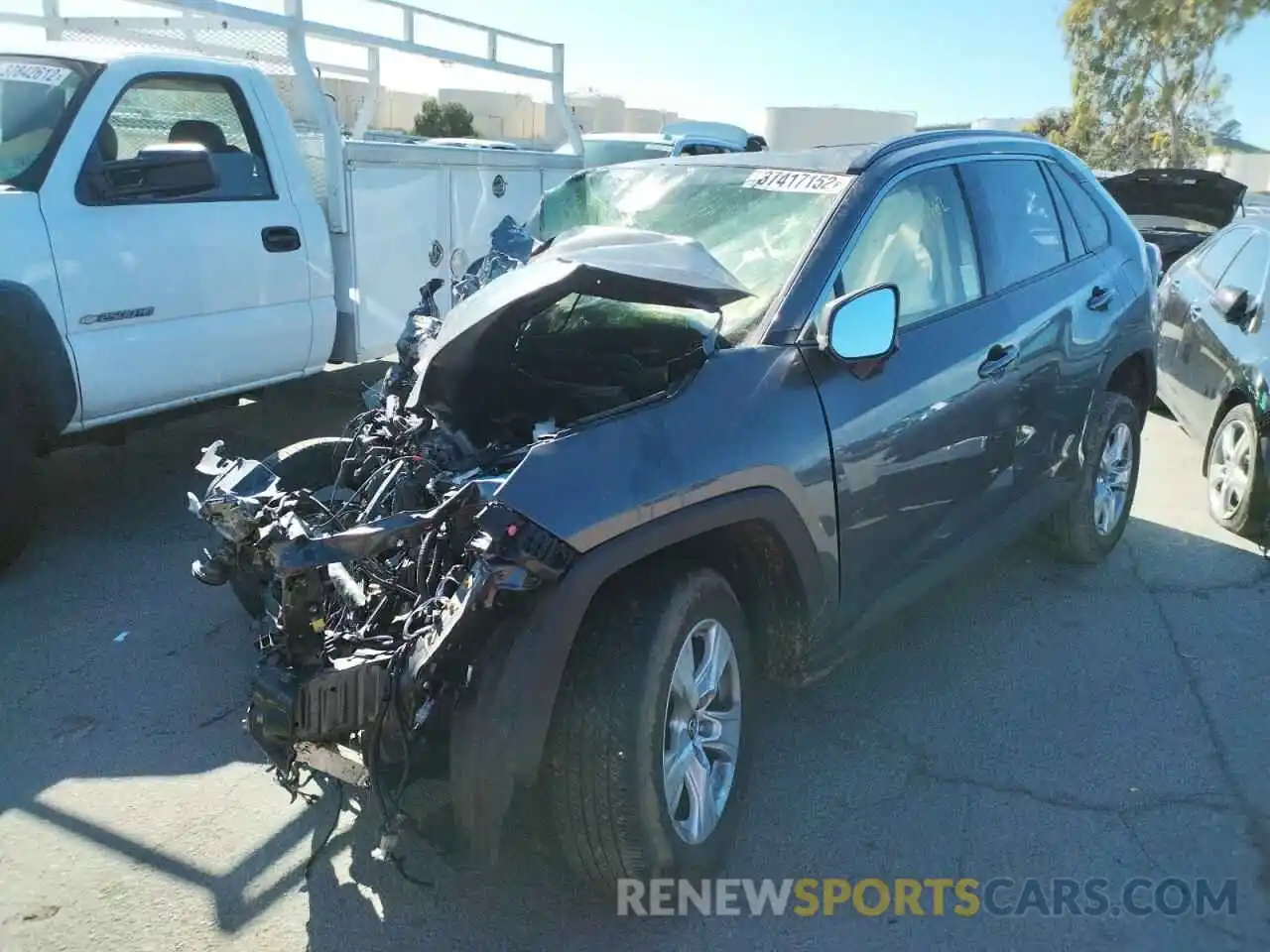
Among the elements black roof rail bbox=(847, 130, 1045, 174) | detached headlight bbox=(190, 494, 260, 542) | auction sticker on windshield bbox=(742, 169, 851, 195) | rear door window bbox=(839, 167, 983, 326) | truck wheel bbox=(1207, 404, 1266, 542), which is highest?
black roof rail bbox=(847, 130, 1045, 174)

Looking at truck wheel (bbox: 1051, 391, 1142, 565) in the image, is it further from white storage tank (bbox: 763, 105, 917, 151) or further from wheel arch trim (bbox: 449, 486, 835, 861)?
white storage tank (bbox: 763, 105, 917, 151)

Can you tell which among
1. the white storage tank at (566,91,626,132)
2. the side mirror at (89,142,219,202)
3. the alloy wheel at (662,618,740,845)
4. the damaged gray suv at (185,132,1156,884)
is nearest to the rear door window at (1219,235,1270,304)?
the damaged gray suv at (185,132,1156,884)

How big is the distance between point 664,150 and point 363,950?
42.8 ft

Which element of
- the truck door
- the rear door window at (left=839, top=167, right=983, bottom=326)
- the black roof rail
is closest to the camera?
the rear door window at (left=839, top=167, right=983, bottom=326)

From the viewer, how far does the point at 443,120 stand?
16906mm

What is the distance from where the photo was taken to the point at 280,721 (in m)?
2.41

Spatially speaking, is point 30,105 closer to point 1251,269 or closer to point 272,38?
point 272,38

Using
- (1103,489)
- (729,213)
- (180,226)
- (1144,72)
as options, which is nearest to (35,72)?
(180,226)

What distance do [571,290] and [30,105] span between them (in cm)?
356

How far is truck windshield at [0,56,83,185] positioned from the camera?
4812 millimetres

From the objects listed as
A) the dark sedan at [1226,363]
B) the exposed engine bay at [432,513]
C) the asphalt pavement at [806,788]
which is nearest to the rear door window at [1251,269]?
the dark sedan at [1226,363]

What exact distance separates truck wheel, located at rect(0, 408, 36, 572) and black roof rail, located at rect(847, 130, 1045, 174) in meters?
3.53

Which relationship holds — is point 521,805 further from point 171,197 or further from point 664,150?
point 664,150

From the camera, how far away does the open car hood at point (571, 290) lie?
2875mm
